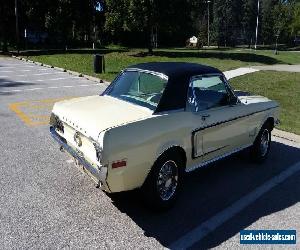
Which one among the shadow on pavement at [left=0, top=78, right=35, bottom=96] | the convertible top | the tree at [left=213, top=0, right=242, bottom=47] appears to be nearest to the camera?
the convertible top

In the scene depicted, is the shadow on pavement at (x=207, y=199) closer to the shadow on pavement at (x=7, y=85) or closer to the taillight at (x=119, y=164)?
the taillight at (x=119, y=164)

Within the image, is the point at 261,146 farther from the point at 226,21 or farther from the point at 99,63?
the point at 226,21

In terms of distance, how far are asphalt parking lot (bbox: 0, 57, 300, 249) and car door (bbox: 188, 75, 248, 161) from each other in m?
0.60

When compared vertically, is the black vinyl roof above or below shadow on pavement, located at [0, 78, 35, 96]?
above

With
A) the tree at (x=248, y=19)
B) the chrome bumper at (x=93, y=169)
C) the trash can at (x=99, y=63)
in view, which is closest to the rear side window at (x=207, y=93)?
the chrome bumper at (x=93, y=169)

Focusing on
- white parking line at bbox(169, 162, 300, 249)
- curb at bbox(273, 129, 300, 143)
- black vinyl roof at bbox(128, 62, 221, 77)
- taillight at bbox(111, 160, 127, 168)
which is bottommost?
white parking line at bbox(169, 162, 300, 249)

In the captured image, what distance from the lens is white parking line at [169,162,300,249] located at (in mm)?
4205

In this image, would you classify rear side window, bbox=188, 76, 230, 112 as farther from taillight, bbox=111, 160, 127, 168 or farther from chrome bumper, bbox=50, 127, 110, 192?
chrome bumper, bbox=50, 127, 110, 192

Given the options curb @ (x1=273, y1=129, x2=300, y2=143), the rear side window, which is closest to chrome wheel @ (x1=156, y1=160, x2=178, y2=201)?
the rear side window

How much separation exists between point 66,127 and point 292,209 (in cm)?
326

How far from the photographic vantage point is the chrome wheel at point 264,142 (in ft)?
21.8

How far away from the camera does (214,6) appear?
82938 mm

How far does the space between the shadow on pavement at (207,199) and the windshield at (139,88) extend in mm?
1300

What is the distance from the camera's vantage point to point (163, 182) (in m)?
4.81
